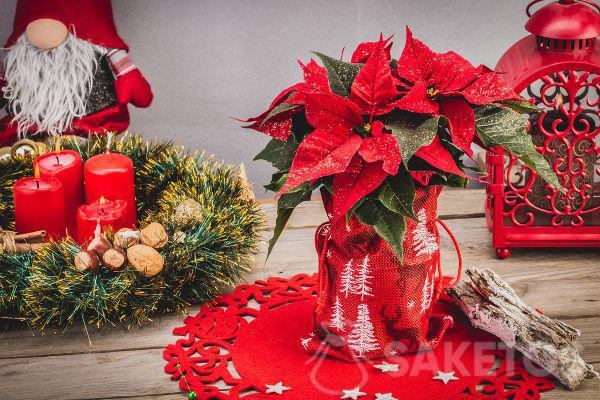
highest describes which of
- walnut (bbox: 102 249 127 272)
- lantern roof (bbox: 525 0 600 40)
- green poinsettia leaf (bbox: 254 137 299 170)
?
lantern roof (bbox: 525 0 600 40)

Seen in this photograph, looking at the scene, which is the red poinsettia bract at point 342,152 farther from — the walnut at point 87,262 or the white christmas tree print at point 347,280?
the walnut at point 87,262

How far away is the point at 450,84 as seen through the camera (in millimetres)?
790

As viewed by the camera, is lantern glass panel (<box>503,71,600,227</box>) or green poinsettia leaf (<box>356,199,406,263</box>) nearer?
green poinsettia leaf (<box>356,199,406,263</box>)

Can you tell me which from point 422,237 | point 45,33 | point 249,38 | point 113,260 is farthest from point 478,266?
point 45,33

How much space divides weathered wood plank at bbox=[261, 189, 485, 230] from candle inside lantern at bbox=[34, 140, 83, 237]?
1.00 ft

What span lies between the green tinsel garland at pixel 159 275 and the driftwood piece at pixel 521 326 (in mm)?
297

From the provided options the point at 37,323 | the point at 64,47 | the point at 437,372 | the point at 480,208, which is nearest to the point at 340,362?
the point at 437,372

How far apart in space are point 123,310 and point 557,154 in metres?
0.63

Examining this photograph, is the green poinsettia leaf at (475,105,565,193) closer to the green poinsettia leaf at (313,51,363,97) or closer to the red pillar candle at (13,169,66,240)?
the green poinsettia leaf at (313,51,363,97)

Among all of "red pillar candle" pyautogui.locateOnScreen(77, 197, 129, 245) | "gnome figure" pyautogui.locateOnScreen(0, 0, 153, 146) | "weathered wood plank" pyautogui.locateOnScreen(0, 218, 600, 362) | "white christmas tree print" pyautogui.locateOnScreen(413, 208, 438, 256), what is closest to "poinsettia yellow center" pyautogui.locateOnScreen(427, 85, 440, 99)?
"white christmas tree print" pyautogui.locateOnScreen(413, 208, 438, 256)

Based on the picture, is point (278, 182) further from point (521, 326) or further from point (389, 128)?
point (521, 326)

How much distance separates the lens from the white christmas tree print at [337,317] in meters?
0.85

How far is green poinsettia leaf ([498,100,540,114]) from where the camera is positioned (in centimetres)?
81

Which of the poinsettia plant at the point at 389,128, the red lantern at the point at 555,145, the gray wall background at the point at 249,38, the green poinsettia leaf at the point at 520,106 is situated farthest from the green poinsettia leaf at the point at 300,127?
the gray wall background at the point at 249,38
